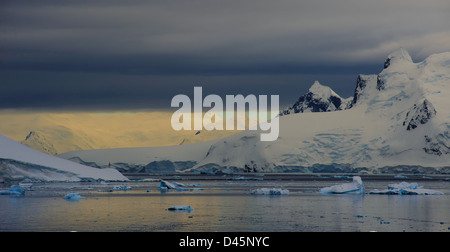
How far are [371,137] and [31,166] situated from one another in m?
106

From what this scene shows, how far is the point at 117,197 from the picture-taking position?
49.8 m

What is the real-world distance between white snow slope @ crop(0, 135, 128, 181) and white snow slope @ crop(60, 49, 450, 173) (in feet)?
277

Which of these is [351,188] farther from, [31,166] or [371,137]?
[371,137]

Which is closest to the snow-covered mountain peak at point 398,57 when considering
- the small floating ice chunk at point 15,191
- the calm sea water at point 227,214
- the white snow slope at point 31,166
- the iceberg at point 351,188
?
the white snow slope at point 31,166

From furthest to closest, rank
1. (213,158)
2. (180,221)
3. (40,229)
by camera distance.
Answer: (213,158) → (180,221) → (40,229)

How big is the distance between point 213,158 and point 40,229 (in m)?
136

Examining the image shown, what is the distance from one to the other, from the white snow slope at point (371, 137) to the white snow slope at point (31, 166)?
84406 mm

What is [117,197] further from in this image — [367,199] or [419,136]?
[419,136]

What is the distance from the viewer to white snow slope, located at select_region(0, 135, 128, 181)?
202 ft

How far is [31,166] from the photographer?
63.2 metres
